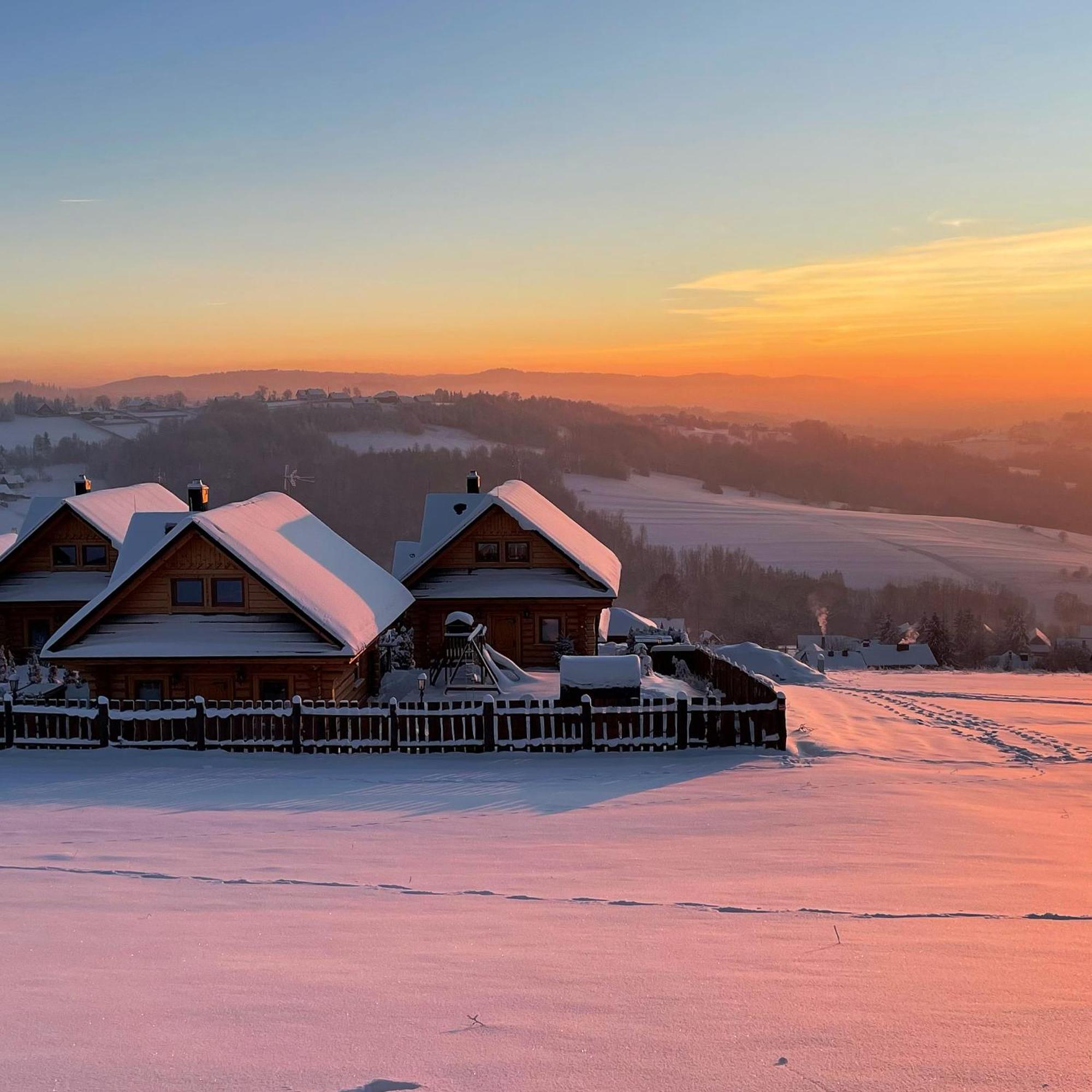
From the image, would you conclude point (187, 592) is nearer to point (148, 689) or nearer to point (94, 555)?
point (148, 689)

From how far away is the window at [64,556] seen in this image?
3262 centimetres

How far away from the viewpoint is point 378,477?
165 m

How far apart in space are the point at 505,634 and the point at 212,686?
10973mm

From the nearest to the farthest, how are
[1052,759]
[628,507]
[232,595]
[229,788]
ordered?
[229,788]
[1052,759]
[232,595]
[628,507]

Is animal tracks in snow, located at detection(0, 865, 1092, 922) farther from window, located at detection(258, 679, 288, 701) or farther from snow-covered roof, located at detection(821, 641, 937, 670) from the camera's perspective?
snow-covered roof, located at detection(821, 641, 937, 670)

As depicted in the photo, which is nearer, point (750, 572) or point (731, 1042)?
point (731, 1042)

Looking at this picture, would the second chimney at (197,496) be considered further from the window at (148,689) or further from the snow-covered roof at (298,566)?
the window at (148,689)

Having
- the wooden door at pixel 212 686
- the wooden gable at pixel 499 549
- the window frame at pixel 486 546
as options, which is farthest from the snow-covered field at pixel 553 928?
the window frame at pixel 486 546

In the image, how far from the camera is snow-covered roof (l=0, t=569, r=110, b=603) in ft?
104

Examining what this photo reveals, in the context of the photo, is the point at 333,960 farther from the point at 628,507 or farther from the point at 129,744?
the point at 628,507

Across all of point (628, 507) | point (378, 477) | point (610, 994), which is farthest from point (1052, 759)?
point (628, 507)

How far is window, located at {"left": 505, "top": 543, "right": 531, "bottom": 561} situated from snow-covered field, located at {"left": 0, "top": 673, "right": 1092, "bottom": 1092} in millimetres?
15087

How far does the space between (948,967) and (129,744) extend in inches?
628

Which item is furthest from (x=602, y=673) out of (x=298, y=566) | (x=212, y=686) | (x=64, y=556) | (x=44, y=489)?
(x=44, y=489)
